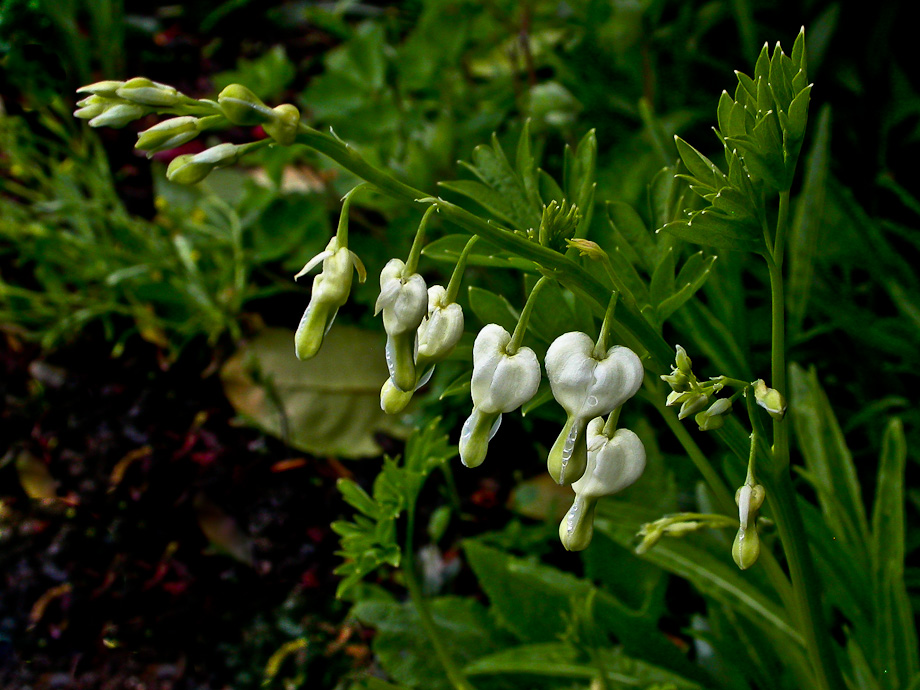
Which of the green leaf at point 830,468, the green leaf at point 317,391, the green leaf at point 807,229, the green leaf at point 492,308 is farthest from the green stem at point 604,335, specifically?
the green leaf at point 317,391

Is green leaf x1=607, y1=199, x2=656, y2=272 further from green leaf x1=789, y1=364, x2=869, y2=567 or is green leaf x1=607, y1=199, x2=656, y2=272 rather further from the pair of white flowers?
green leaf x1=789, y1=364, x2=869, y2=567

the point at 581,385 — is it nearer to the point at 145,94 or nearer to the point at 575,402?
the point at 575,402

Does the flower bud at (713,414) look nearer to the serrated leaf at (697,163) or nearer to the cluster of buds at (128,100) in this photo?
the serrated leaf at (697,163)

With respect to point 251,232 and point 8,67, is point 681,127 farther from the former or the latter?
point 8,67

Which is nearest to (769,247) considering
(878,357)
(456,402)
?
(456,402)

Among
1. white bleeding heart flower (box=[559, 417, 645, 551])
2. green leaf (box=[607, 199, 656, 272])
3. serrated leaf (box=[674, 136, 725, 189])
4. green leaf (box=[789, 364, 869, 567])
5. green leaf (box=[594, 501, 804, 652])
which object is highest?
serrated leaf (box=[674, 136, 725, 189])

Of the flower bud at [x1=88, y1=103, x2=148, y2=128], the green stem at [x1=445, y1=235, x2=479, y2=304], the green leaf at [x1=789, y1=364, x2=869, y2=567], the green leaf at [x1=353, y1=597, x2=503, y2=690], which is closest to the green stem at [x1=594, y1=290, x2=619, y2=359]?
the green stem at [x1=445, y1=235, x2=479, y2=304]

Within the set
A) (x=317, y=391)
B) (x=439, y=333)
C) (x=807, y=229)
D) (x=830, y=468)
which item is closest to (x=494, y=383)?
(x=439, y=333)
